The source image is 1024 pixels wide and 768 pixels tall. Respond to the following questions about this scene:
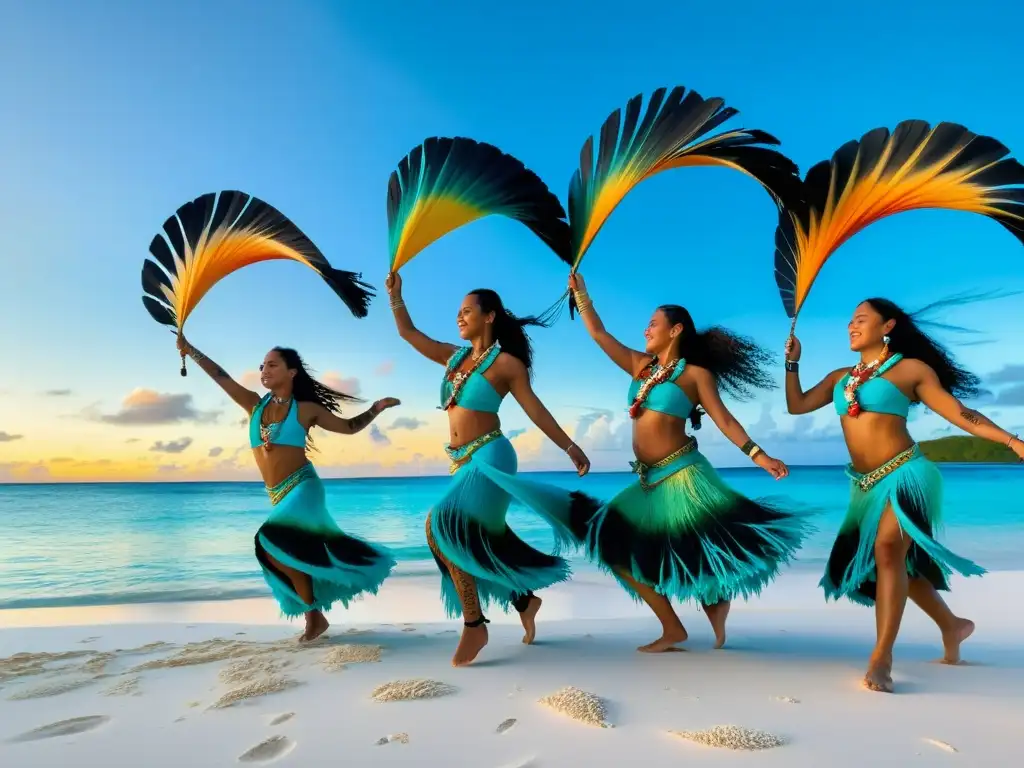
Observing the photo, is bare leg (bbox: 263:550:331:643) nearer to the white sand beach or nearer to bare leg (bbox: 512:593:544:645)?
the white sand beach

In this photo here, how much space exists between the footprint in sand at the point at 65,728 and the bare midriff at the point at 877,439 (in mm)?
3478

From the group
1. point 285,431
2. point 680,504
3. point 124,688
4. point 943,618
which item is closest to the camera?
point 124,688

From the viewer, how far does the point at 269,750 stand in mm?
2588

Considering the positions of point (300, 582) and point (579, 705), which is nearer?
point (579, 705)

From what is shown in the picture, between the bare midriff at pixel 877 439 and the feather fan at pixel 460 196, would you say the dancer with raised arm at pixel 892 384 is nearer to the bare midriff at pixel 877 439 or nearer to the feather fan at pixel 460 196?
the bare midriff at pixel 877 439

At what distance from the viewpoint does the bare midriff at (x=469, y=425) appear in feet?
→ 13.1

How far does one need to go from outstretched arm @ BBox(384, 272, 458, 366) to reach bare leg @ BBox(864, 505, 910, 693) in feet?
7.76

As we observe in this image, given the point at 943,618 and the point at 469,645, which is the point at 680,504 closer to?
the point at 469,645

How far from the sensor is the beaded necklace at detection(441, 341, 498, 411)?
159 inches

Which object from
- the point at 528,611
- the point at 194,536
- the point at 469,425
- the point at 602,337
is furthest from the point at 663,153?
the point at 194,536

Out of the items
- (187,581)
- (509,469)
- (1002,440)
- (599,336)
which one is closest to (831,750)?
(1002,440)

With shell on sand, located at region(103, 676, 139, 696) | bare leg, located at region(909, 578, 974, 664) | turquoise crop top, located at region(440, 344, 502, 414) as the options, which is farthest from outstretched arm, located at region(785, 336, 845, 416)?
shell on sand, located at region(103, 676, 139, 696)

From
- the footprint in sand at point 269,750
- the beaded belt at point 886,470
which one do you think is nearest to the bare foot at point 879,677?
the beaded belt at point 886,470

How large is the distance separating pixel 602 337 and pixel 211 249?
2.70 metres
